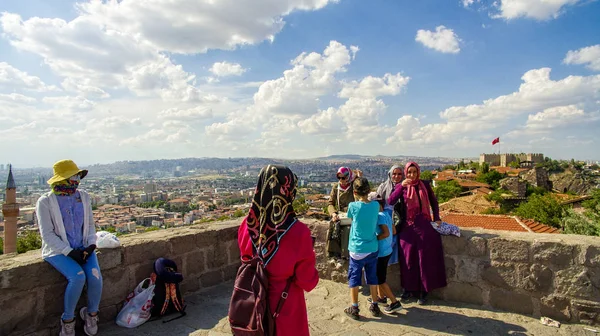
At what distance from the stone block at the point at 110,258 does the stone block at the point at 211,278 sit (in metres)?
1.05

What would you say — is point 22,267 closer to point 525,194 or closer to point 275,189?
point 275,189

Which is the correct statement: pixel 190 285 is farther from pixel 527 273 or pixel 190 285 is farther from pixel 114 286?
pixel 527 273

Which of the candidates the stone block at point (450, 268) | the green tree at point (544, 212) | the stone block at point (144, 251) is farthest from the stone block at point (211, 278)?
the green tree at point (544, 212)

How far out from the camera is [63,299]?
3.08 m

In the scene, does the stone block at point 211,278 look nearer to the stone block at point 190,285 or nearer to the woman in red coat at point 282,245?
the stone block at point 190,285

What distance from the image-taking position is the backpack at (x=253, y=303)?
1.92m

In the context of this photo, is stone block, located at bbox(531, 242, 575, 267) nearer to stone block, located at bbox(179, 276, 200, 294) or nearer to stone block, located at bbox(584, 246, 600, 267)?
stone block, located at bbox(584, 246, 600, 267)

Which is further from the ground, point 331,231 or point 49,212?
point 49,212

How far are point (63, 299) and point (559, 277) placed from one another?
435cm

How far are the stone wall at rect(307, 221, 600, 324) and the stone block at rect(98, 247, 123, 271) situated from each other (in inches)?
128

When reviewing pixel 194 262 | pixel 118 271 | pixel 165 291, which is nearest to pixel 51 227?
pixel 118 271

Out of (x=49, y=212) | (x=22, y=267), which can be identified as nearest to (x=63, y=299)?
(x=22, y=267)

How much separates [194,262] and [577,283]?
12.4ft

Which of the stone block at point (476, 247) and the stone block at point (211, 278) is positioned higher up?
the stone block at point (476, 247)
